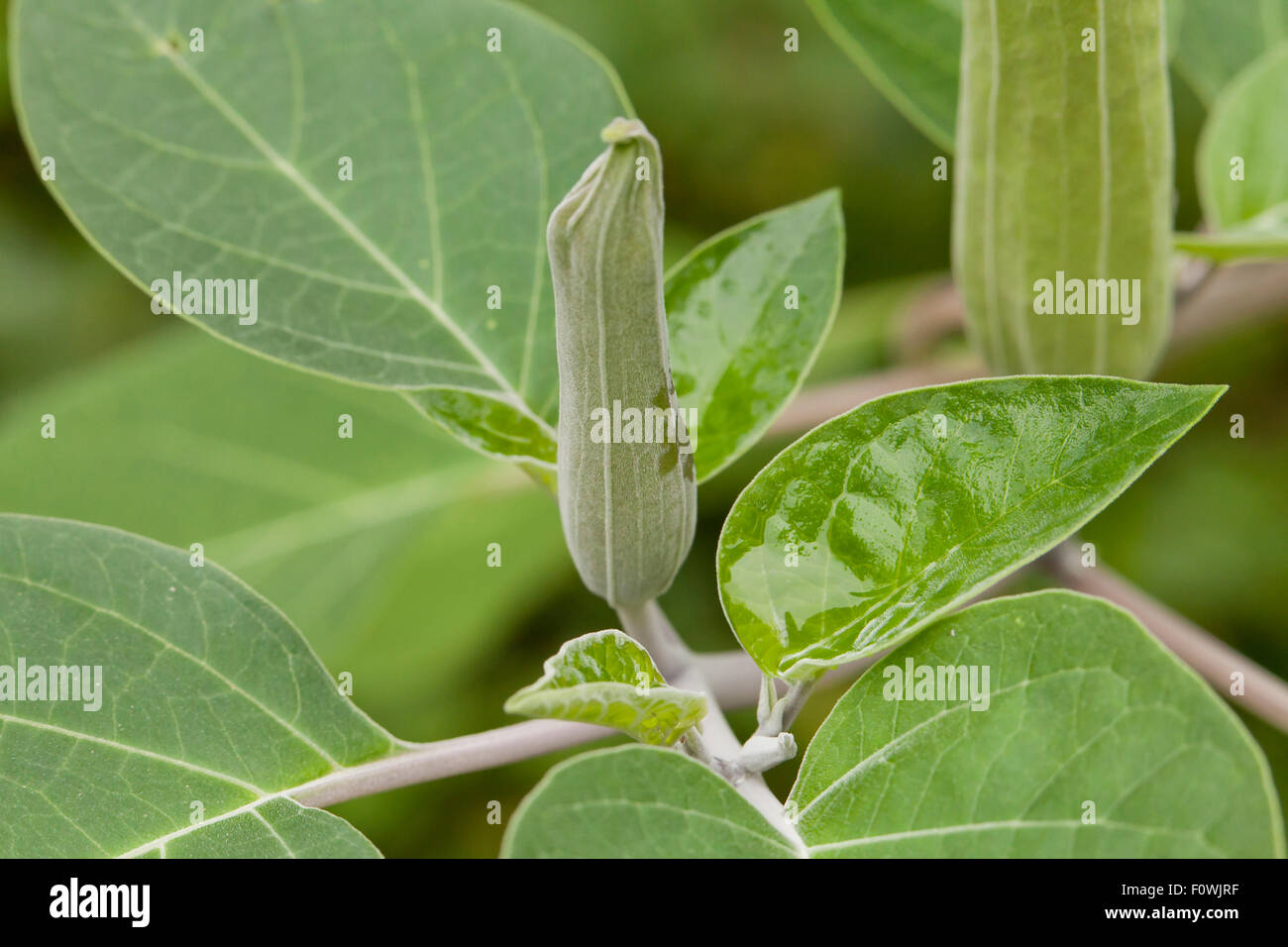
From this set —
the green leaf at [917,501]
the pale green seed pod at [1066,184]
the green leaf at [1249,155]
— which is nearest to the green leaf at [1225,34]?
the green leaf at [1249,155]

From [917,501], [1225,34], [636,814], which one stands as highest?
[1225,34]

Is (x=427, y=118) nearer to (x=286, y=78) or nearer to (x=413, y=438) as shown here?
(x=286, y=78)

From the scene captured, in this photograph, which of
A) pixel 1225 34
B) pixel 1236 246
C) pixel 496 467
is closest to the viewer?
pixel 1236 246

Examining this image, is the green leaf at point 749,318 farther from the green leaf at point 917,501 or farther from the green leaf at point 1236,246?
the green leaf at point 1236,246

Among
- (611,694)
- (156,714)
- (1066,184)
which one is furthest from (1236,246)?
(156,714)

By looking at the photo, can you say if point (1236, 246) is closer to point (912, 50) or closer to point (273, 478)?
point (912, 50)
